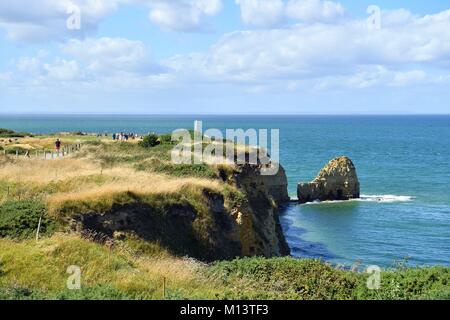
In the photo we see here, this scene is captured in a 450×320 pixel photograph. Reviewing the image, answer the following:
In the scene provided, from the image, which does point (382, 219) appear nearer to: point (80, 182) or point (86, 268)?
point (80, 182)

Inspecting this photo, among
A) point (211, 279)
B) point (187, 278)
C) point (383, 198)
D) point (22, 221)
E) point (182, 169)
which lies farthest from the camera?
point (383, 198)

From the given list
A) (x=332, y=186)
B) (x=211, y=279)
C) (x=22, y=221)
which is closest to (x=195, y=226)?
(x=22, y=221)

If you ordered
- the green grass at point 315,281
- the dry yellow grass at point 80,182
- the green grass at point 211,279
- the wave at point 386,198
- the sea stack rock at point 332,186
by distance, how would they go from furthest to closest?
the sea stack rock at point 332,186 < the wave at point 386,198 < the dry yellow grass at point 80,182 < the green grass at point 315,281 < the green grass at point 211,279

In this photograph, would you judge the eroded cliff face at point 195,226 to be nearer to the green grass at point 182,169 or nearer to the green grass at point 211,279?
the green grass at point 182,169

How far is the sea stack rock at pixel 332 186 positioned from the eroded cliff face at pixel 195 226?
127ft

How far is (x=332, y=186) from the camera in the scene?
77.1 metres

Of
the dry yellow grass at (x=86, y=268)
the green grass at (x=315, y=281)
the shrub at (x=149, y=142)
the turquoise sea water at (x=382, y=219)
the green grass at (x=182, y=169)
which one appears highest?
the shrub at (x=149, y=142)

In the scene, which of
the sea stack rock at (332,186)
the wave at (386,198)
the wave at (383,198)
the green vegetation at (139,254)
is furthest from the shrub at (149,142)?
the wave at (386,198)

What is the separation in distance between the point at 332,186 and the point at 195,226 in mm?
52505

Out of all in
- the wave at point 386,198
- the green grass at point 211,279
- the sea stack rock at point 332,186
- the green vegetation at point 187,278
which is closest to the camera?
the green grass at point 211,279

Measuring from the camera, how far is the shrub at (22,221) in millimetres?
19938
